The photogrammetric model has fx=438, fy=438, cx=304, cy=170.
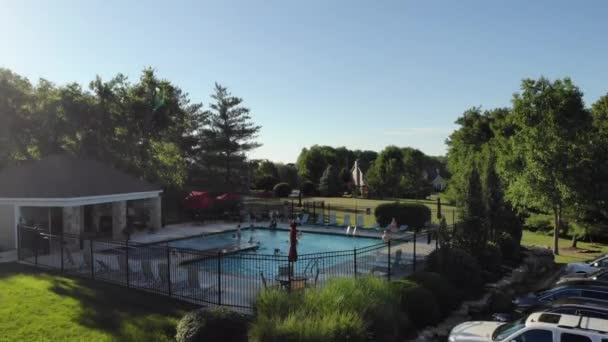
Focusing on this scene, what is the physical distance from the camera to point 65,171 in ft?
80.6

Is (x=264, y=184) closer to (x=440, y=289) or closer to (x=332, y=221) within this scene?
(x=332, y=221)

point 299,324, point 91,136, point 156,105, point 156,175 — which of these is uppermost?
point 156,105

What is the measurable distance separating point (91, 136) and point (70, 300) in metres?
20.9

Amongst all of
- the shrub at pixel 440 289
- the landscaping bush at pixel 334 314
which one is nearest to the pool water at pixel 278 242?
the shrub at pixel 440 289

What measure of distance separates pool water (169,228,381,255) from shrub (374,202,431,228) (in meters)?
3.63

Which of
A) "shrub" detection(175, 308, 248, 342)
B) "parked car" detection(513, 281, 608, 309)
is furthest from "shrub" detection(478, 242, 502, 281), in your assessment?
"shrub" detection(175, 308, 248, 342)

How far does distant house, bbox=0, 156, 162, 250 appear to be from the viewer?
844 inches

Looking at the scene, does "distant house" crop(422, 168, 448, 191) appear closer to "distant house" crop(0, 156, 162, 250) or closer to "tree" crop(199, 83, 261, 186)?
"tree" crop(199, 83, 261, 186)

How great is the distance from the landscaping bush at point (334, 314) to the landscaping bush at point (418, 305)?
685mm

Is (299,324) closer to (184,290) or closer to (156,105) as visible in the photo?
(184,290)

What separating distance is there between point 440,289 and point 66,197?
17.5 m

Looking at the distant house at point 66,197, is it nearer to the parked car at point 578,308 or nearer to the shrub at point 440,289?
the shrub at point 440,289

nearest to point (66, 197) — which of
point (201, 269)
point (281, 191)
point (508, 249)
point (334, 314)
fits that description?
point (201, 269)

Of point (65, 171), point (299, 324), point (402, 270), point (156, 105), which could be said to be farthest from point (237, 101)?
point (299, 324)
